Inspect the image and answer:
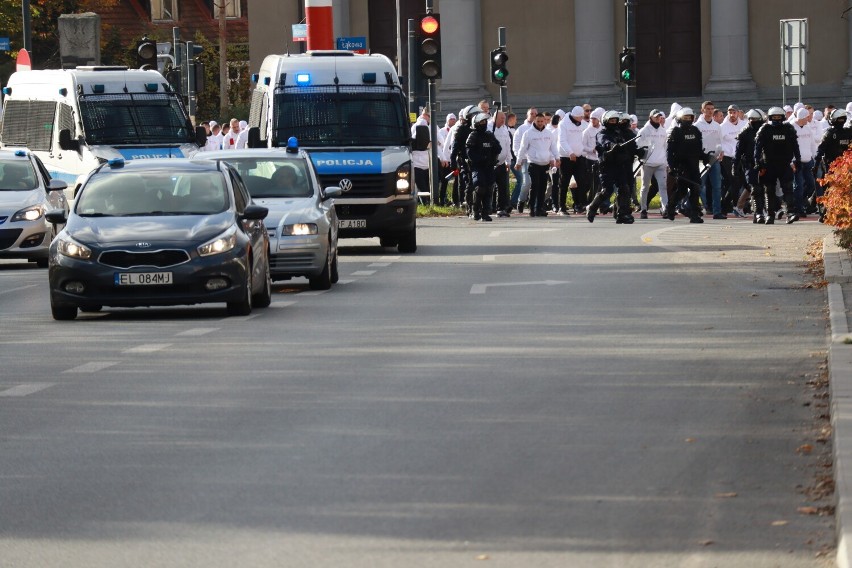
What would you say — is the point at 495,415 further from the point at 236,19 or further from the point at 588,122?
the point at 236,19

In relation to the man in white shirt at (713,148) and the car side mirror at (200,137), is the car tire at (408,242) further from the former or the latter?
the man in white shirt at (713,148)

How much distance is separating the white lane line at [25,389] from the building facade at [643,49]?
161 ft

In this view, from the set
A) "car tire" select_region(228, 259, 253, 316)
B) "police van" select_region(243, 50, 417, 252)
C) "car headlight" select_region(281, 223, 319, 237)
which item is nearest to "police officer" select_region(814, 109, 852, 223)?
"police van" select_region(243, 50, 417, 252)

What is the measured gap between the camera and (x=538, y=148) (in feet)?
117

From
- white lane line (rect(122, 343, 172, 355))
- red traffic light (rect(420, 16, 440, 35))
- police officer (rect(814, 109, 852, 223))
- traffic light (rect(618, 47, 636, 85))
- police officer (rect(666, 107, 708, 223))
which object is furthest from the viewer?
traffic light (rect(618, 47, 636, 85))

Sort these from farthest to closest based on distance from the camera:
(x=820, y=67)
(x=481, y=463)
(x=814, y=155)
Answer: (x=820, y=67) → (x=814, y=155) → (x=481, y=463)

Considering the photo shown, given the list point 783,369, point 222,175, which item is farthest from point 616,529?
point 222,175

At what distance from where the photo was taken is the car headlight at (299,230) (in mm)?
21047

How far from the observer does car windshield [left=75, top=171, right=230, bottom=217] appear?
18.4 metres

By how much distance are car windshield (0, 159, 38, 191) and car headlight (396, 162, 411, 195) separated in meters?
4.80

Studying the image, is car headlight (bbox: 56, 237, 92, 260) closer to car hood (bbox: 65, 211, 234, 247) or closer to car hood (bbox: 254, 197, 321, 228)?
car hood (bbox: 65, 211, 234, 247)

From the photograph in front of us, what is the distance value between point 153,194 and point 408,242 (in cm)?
879

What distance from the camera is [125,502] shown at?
8344 mm

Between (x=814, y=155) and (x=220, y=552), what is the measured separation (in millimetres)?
28830
